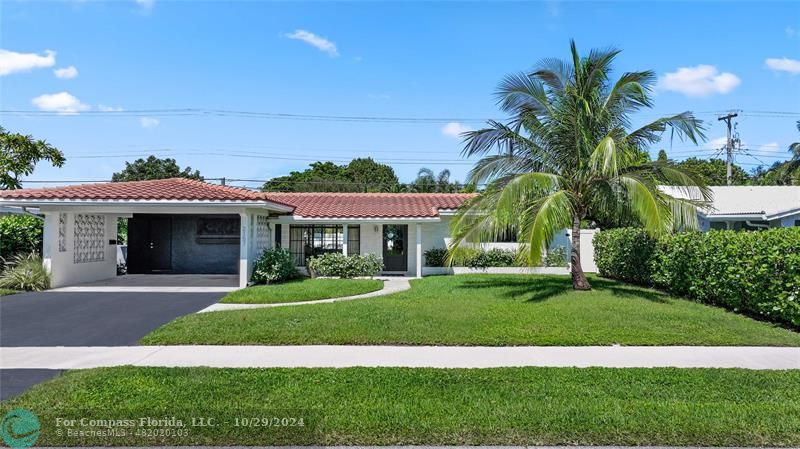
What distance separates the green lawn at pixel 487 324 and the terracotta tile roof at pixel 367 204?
6.74m

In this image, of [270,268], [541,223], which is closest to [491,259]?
[270,268]

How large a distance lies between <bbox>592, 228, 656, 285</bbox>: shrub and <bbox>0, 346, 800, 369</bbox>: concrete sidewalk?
271 inches

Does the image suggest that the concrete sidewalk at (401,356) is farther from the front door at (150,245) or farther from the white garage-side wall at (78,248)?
the front door at (150,245)

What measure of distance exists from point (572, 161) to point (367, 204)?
395 inches

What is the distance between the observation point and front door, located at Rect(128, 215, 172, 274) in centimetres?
1931

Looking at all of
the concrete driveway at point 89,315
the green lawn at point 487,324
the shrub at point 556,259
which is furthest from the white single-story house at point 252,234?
the green lawn at point 487,324

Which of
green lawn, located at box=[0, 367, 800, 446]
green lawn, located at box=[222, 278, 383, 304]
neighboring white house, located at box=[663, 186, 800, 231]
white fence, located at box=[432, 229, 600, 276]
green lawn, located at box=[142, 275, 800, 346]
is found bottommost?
green lawn, located at box=[0, 367, 800, 446]

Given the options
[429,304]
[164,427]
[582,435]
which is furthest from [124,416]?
[429,304]

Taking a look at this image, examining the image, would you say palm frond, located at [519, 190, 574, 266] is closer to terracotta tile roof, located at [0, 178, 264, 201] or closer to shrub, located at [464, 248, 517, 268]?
terracotta tile roof, located at [0, 178, 264, 201]

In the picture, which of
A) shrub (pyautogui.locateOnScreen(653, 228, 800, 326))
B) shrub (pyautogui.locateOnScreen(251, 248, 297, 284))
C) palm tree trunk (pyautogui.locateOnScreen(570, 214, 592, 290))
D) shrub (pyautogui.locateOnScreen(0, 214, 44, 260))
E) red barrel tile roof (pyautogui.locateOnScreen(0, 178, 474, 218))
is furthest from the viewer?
shrub (pyautogui.locateOnScreen(251, 248, 297, 284))

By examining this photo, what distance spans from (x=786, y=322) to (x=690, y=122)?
5282 millimetres

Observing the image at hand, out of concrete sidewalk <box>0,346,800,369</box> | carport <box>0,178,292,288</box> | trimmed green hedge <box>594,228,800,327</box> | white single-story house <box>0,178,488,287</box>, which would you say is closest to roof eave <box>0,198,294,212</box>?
carport <box>0,178,292,288</box>

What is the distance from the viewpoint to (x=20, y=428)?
13.9 ft

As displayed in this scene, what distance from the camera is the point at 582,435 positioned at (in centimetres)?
409
